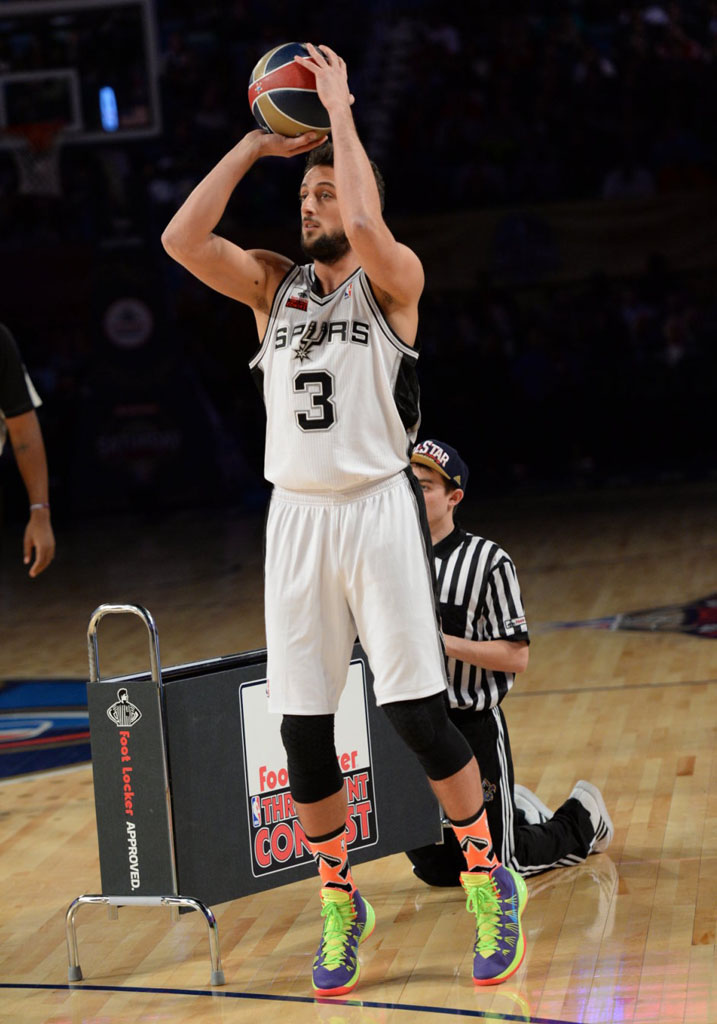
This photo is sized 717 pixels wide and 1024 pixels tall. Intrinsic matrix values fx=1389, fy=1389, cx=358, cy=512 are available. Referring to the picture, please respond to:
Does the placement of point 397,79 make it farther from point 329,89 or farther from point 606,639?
point 329,89

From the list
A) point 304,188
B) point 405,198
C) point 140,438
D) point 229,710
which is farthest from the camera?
point 405,198

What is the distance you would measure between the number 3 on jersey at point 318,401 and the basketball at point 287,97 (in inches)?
24.5

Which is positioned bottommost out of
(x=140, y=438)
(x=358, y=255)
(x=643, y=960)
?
(x=140, y=438)

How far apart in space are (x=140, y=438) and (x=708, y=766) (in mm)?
11197

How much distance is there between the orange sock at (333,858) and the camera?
3586mm

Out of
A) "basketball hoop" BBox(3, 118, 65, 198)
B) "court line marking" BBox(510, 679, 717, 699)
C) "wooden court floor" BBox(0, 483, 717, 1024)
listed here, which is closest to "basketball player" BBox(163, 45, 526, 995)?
"wooden court floor" BBox(0, 483, 717, 1024)

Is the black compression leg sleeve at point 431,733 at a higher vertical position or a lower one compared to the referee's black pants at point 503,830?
higher

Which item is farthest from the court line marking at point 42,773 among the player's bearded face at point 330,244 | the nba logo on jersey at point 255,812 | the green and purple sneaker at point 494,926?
the player's bearded face at point 330,244

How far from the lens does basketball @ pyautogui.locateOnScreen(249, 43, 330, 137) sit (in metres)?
3.44

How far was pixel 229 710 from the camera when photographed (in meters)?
3.92

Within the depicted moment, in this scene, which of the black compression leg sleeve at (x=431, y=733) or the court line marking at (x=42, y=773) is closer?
the black compression leg sleeve at (x=431, y=733)

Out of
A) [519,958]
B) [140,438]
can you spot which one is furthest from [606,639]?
[140,438]

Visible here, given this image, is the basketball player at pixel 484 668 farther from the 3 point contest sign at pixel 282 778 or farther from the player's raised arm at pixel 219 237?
the player's raised arm at pixel 219 237

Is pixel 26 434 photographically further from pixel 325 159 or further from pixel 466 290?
pixel 466 290
